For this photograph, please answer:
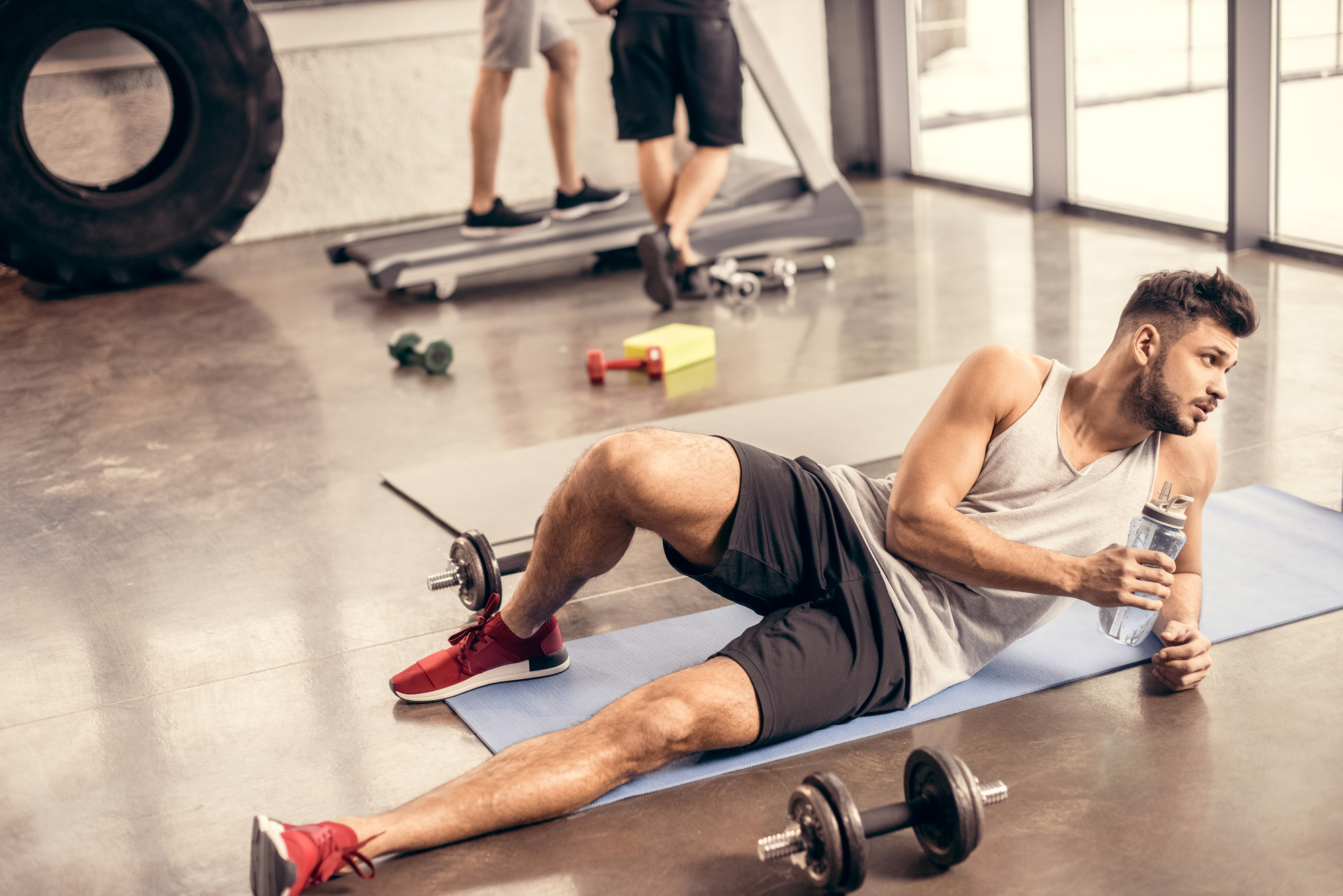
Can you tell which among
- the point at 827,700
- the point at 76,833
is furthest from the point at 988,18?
the point at 76,833

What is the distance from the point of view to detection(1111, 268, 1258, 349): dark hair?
5.80 ft

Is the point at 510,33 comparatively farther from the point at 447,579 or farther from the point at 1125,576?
the point at 1125,576

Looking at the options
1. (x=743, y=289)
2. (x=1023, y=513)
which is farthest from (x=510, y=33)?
(x=1023, y=513)

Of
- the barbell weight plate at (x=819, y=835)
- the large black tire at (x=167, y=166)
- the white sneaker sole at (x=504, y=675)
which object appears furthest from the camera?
the large black tire at (x=167, y=166)

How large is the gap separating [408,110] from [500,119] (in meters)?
1.65

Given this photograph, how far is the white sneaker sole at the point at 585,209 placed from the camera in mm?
5176

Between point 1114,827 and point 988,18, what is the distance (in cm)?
549

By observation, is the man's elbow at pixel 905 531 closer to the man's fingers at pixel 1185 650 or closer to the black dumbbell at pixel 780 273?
the man's fingers at pixel 1185 650

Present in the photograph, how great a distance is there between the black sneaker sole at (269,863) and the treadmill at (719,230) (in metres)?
3.59

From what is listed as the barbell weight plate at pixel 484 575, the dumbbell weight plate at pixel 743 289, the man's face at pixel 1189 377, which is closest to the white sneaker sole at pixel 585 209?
the dumbbell weight plate at pixel 743 289

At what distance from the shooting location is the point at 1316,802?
162cm

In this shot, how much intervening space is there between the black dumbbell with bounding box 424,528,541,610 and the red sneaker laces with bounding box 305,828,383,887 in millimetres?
617

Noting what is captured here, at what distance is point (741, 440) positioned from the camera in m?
3.17

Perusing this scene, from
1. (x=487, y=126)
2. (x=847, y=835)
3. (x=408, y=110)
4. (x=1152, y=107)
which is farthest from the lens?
(x=408, y=110)
